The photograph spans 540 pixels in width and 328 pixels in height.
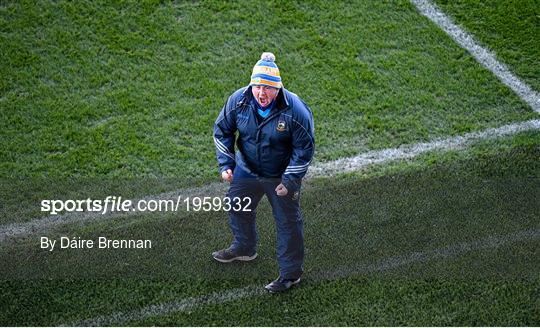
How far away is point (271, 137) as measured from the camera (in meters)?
8.51

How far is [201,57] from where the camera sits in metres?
12.3

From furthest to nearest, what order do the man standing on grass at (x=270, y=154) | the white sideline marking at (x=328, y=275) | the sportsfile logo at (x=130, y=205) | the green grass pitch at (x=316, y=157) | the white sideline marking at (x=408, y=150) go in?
the white sideline marking at (x=408, y=150) → the sportsfile logo at (x=130, y=205) → the green grass pitch at (x=316, y=157) → the white sideline marking at (x=328, y=275) → the man standing on grass at (x=270, y=154)

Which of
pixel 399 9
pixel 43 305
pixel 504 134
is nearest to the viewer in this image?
pixel 43 305

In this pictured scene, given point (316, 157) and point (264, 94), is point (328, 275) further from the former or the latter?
point (316, 157)

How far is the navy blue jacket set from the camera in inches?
333

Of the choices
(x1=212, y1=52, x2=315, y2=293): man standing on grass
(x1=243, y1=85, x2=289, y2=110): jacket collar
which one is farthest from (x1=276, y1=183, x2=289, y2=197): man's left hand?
(x1=243, y1=85, x2=289, y2=110): jacket collar

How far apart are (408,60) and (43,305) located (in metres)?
5.61

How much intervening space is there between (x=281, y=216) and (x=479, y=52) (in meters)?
4.80

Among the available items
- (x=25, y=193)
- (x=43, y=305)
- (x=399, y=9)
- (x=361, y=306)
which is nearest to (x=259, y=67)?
(x=361, y=306)

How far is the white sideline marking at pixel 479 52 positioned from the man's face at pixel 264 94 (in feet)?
14.8

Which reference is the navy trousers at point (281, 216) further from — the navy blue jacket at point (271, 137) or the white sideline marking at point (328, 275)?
the white sideline marking at point (328, 275)

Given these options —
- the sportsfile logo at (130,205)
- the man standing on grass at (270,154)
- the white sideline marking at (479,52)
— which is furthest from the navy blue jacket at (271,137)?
the white sideline marking at (479,52)

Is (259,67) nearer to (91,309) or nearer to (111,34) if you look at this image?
(91,309)

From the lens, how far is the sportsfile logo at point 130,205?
10.4 m
